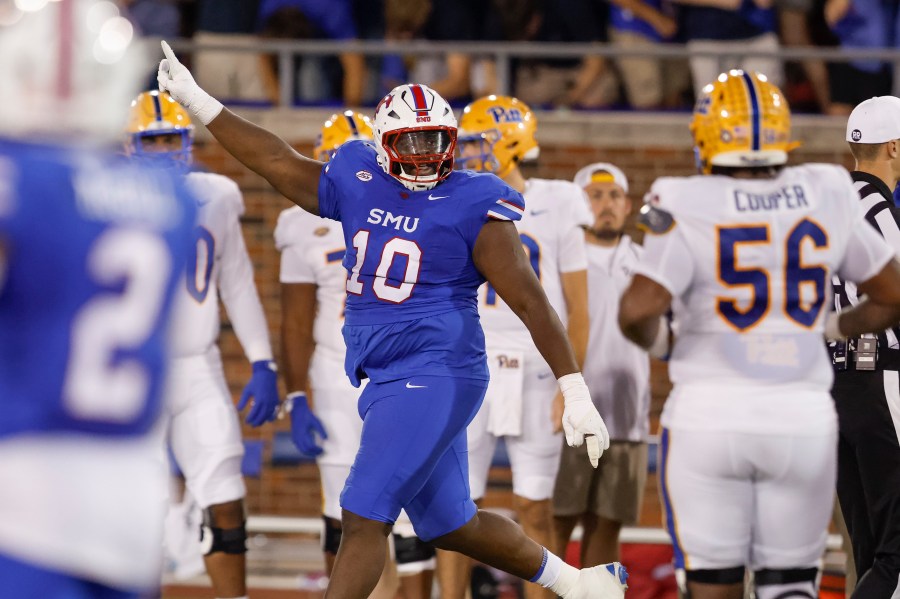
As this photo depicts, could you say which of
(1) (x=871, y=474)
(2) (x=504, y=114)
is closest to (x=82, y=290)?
(1) (x=871, y=474)

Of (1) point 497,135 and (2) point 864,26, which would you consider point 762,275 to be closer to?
(1) point 497,135

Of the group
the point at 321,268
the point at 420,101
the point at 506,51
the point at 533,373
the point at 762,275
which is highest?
the point at 506,51

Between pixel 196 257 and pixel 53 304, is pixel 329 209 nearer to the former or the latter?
pixel 196 257

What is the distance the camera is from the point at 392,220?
4.05 m

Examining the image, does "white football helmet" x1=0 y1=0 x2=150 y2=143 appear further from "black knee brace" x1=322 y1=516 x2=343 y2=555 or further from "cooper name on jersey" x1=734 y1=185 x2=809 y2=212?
"black knee brace" x1=322 y1=516 x2=343 y2=555

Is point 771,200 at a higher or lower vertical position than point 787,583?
higher

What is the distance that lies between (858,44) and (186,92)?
5426mm

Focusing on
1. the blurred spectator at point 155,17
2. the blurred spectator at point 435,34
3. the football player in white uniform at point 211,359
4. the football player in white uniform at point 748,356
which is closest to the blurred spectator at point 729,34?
the blurred spectator at point 435,34

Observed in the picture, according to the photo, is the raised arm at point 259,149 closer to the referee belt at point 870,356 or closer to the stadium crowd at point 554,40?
the referee belt at point 870,356

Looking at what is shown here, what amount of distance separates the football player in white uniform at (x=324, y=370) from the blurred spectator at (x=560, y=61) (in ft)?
10.2

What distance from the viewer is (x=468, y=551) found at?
426 cm

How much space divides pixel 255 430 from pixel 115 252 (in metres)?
6.12

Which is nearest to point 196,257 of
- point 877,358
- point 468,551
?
point 468,551

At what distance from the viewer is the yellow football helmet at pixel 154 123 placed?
556 cm
